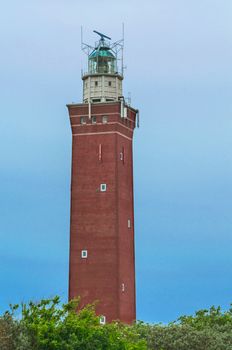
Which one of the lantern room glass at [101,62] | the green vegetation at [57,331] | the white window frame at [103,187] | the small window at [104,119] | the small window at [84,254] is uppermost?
the lantern room glass at [101,62]

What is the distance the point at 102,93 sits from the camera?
7862 centimetres

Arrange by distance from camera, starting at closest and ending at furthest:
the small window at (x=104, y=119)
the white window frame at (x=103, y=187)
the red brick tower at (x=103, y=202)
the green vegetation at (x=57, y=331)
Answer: the green vegetation at (x=57, y=331)
the red brick tower at (x=103, y=202)
the white window frame at (x=103, y=187)
the small window at (x=104, y=119)

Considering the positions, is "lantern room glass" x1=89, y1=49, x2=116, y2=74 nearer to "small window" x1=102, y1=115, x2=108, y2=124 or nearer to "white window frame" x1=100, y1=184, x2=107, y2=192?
"small window" x1=102, y1=115, x2=108, y2=124

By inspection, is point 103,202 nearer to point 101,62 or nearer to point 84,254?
point 84,254

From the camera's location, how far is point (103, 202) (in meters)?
75.0

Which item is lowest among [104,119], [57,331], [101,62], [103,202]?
[57,331]

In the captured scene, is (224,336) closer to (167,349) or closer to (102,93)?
(167,349)

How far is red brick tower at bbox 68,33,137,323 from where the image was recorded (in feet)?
242

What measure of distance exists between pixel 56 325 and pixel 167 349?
48.3ft

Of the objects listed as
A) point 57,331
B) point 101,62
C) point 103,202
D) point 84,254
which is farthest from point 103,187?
point 57,331

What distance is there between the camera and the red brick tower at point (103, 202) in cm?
7362

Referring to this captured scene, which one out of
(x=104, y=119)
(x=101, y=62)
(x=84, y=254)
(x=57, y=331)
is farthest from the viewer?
(x=101, y=62)

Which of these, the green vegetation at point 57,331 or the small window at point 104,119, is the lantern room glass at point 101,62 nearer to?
the small window at point 104,119

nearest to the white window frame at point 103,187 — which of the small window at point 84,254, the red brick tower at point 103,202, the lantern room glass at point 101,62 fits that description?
the red brick tower at point 103,202
